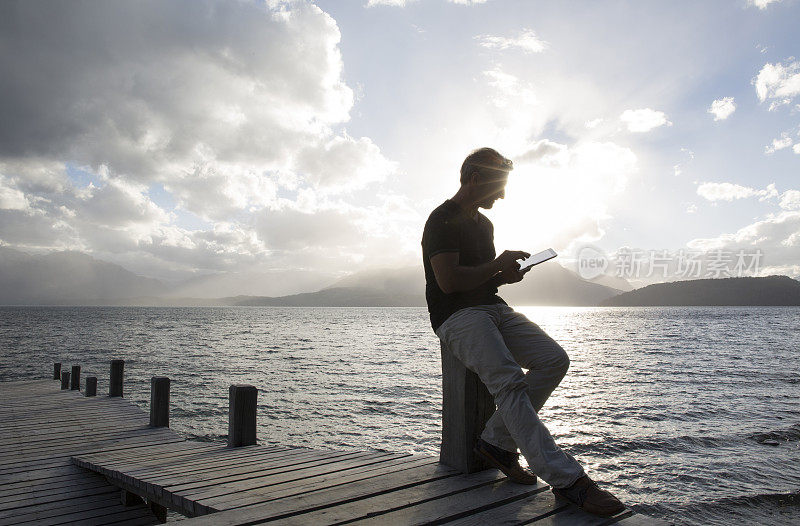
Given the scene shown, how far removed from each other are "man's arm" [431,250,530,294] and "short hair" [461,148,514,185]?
70 cm

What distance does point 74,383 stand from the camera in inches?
602

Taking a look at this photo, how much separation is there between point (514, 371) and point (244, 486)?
2225 mm

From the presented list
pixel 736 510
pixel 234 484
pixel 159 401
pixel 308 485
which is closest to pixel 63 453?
pixel 159 401

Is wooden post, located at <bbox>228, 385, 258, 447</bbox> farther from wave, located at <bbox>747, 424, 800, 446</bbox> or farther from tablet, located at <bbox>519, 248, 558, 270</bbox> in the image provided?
wave, located at <bbox>747, 424, 800, 446</bbox>

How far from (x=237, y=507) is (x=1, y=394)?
14.1 meters

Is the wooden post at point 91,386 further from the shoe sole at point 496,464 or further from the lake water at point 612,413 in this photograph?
the shoe sole at point 496,464

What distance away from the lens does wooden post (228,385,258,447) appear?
245 inches

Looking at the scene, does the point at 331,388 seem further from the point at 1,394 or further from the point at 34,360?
the point at 34,360

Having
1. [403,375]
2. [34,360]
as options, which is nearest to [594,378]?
[403,375]

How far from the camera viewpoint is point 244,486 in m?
3.70

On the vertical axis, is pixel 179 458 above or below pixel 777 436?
above

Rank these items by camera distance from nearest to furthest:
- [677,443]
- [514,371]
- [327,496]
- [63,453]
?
1. [327,496]
2. [514,371]
3. [63,453]
4. [677,443]

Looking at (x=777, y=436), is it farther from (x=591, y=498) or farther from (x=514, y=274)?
(x=514, y=274)

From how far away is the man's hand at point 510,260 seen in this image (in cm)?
351
